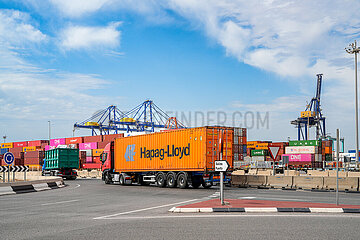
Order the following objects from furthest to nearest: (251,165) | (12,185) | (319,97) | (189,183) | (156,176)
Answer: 1. (319,97)
2. (251,165)
3. (156,176)
4. (189,183)
5. (12,185)

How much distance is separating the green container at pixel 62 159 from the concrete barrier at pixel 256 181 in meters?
21.0

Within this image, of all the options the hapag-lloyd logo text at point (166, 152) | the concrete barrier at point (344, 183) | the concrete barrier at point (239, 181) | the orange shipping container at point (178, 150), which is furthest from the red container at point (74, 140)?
the concrete barrier at point (344, 183)

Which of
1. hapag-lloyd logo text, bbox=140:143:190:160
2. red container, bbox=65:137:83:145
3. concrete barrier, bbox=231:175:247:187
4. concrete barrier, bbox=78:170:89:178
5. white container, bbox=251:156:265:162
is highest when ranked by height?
red container, bbox=65:137:83:145

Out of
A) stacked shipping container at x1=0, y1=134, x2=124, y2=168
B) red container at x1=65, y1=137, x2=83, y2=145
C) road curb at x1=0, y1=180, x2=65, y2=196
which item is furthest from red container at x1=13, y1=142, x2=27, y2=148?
road curb at x1=0, y1=180, x2=65, y2=196

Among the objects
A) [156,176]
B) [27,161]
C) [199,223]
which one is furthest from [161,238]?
[27,161]

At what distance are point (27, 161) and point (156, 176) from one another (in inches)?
1683

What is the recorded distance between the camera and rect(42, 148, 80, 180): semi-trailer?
3950 centimetres

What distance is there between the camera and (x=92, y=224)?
9078 mm

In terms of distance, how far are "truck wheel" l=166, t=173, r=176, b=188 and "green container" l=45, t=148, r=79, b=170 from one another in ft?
61.9

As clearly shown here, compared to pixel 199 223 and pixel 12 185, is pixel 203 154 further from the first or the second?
pixel 199 223

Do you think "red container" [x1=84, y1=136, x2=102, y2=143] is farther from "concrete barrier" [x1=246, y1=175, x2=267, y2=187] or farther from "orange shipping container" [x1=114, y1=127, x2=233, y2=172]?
"concrete barrier" [x1=246, y1=175, x2=267, y2=187]

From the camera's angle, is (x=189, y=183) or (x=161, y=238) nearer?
(x=161, y=238)

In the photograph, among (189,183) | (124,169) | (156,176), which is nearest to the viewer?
(189,183)

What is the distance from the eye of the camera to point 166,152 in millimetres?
24500
